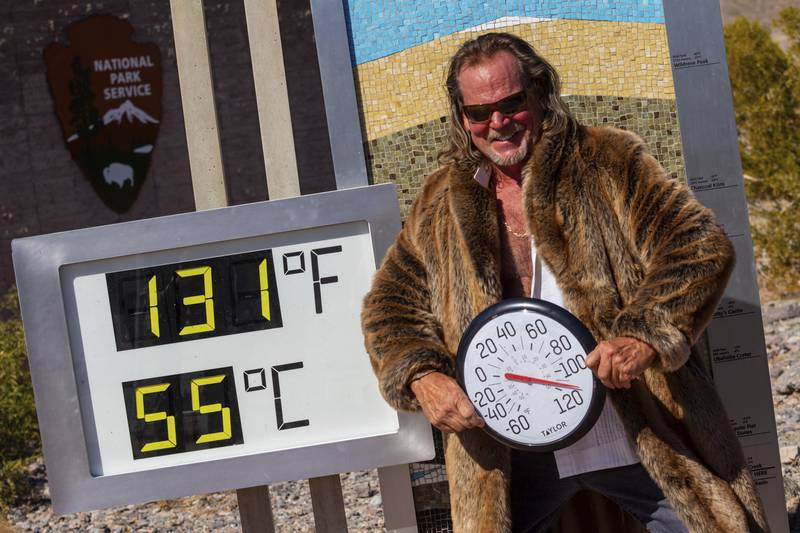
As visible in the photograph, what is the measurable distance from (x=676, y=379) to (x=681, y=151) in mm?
1009

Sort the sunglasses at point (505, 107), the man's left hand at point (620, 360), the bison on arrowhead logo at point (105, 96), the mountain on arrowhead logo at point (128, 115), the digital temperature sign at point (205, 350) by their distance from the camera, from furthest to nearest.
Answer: the mountain on arrowhead logo at point (128, 115), the bison on arrowhead logo at point (105, 96), the digital temperature sign at point (205, 350), the sunglasses at point (505, 107), the man's left hand at point (620, 360)

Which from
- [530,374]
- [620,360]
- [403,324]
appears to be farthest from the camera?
[403,324]

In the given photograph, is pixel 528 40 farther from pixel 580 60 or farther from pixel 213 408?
pixel 213 408

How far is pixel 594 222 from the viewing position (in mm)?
2840

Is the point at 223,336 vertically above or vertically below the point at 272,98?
below

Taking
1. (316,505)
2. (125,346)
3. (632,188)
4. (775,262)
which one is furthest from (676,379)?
A: (775,262)

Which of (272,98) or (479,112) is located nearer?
(479,112)

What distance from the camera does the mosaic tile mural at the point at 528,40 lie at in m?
3.56

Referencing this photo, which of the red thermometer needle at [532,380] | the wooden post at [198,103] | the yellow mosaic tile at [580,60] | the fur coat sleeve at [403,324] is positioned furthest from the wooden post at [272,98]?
the red thermometer needle at [532,380]

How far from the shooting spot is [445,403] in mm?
2824

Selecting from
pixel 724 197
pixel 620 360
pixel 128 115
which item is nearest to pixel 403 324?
pixel 620 360

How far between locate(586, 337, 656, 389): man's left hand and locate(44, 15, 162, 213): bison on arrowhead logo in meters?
8.11

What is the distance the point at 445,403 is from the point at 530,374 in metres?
0.23

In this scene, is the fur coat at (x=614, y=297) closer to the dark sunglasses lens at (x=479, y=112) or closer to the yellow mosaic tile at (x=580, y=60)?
the dark sunglasses lens at (x=479, y=112)
